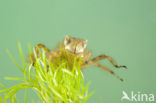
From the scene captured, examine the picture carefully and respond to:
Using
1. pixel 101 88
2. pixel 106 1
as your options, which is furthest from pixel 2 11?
pixel 101 88

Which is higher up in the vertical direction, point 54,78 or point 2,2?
point 2,2

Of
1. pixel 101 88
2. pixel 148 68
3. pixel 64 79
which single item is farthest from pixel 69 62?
pixel 148 68

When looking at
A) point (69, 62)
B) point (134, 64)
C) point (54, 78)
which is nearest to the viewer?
point (54, 78)

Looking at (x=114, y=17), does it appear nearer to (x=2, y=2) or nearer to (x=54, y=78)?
(x=2, y=2)

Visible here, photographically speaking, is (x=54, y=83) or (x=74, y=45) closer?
(x=54, y=83)

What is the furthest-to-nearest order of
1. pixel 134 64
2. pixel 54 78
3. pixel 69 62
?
pixel 134 64 < pixel 69 62 < pixel 54 78

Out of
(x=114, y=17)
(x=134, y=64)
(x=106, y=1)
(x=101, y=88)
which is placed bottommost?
(x=101, y=88)

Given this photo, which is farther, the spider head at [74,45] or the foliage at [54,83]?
the spider head at [74,45]

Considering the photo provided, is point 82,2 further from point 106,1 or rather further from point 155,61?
point 155,61

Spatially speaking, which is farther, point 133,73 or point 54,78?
point 133,73

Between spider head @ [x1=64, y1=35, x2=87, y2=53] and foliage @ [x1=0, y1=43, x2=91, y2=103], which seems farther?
spider head @ [x1=64, y1=35, x2=87, y2=53]
